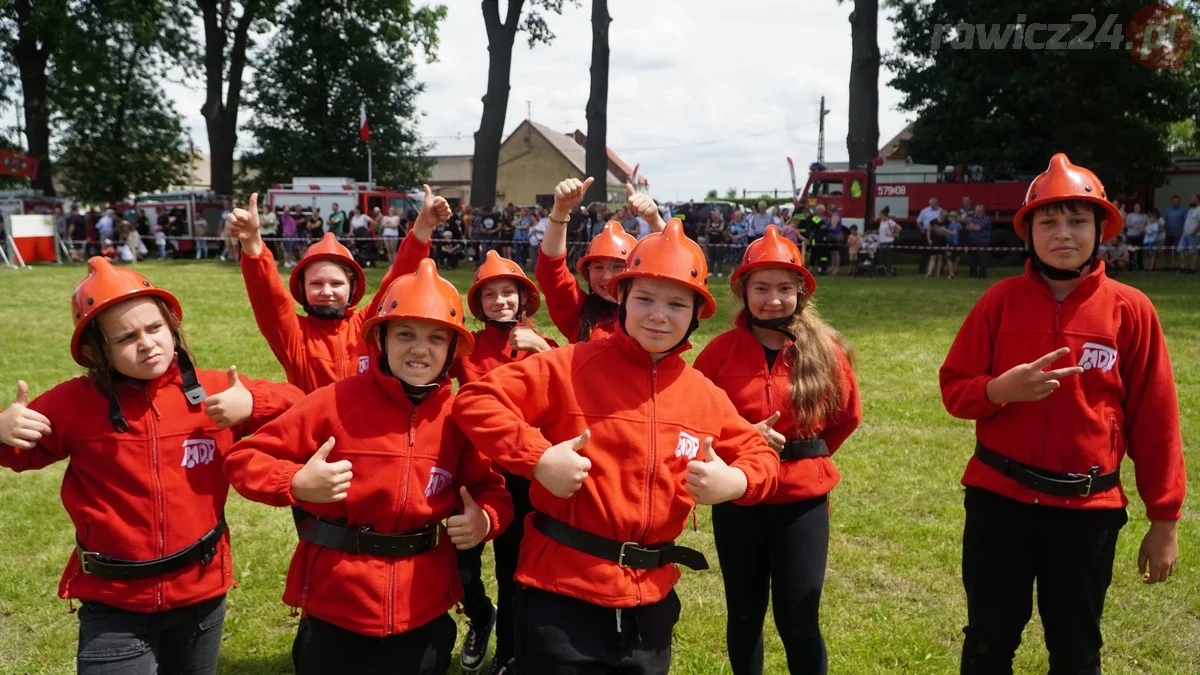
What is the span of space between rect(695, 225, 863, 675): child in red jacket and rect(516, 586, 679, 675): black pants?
2.96 ft

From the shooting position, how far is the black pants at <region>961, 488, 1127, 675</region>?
3.29 m

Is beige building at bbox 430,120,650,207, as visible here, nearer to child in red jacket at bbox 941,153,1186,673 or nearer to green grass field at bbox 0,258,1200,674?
green grass field at bbox 0,258,1200,674

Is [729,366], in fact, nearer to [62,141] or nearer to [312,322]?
[312,322]

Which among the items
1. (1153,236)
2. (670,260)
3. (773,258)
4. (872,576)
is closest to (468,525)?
(670,260)

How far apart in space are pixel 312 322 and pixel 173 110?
46.8 metres

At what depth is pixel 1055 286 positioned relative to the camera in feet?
11.2

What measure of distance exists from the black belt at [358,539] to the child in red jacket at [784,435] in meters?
1.44

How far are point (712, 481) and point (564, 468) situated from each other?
0.46m

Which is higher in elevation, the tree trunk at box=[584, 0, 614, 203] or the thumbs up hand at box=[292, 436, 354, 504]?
the tree trunk at box=[584, 0, 614, 203]

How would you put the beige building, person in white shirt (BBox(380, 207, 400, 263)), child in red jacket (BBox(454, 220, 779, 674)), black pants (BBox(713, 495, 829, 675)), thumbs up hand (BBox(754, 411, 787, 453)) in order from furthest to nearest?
the beige building → person in white shirt (BBox(380, 207, 400, 263)) → black pants (BBox(713, 495, 829, 675)) → thumbs up hand (BBox(754, 411, 787, 453)) → child in red jacket (BBox(454, 220, 779, 674))

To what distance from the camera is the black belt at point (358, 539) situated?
9.64ft

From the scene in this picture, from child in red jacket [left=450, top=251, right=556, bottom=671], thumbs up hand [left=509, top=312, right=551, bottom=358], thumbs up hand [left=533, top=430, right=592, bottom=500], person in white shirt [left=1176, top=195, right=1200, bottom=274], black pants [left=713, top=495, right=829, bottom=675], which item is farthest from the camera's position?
person in white shirt [left=1176, top=195, right=1200, bottom=274]

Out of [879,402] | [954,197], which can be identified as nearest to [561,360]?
[879,402]

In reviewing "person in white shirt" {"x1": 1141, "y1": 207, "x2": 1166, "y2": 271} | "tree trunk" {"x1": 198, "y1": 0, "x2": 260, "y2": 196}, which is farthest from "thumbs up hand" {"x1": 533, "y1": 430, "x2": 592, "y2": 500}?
"tree trunk" {"x1": 198, "y1": 0, "x2": 260, "y2": 196}
